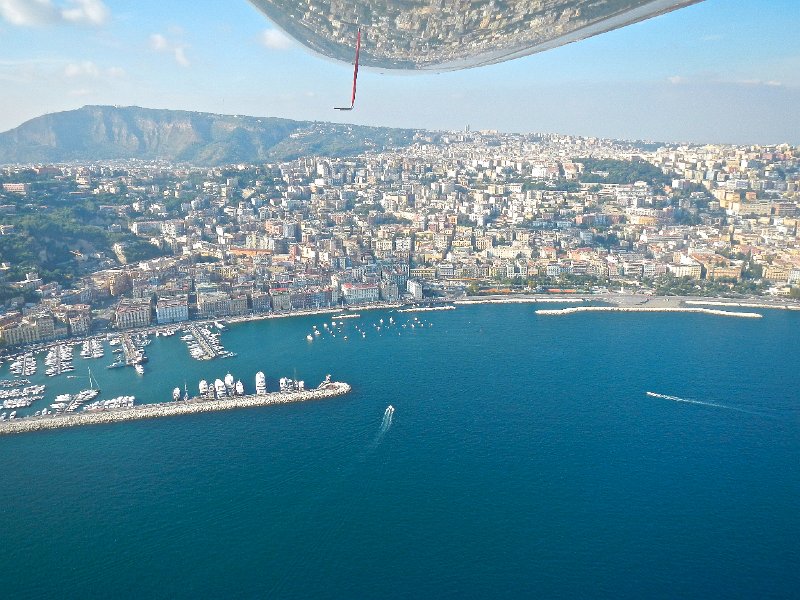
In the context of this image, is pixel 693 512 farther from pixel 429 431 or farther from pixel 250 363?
pixel 250 363

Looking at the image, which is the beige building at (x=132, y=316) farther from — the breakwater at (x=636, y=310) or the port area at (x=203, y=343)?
the breakwater at (x=636, y=310)

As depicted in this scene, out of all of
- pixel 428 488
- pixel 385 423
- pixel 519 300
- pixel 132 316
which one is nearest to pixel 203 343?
pixel 132 316

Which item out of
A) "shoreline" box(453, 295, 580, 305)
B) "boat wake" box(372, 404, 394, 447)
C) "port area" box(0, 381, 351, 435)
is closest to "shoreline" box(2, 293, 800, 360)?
"shoreline" box(453, 295, 580, 305)

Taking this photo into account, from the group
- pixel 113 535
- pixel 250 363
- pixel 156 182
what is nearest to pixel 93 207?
pixel 156 182

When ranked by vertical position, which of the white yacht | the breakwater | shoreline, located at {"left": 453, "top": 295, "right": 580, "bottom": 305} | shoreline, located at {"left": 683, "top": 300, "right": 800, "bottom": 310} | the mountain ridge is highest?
the mountain ridge

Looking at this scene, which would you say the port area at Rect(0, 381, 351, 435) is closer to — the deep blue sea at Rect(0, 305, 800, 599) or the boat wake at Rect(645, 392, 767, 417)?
the deep blue sea at Rect(0, 305, 800, 599)

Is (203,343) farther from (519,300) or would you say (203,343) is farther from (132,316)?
(519,300)

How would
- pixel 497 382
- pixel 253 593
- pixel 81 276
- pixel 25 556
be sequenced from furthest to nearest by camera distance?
pixel 81 276, pixel 497 382, pixel 25 556, pixel 253 593
